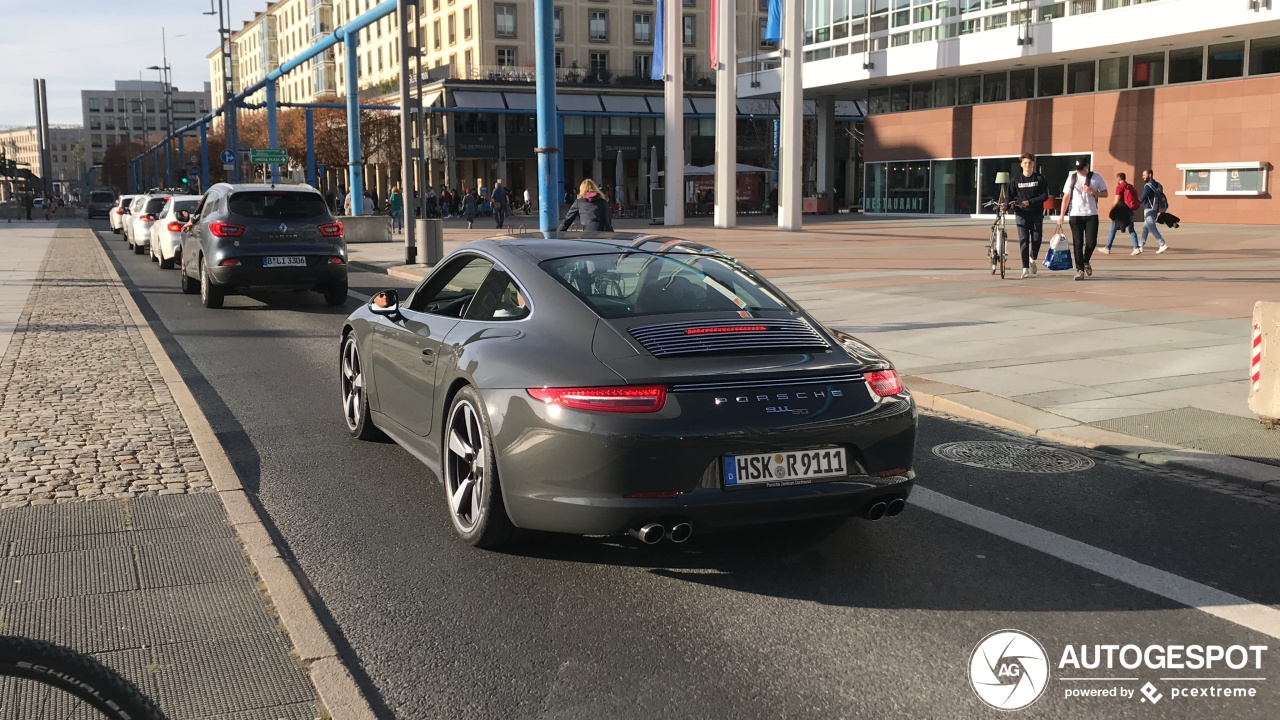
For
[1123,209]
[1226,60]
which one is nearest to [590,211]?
[1123,209]

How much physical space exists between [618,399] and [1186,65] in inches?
1524

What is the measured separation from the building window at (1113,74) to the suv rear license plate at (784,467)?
3957 centimetres

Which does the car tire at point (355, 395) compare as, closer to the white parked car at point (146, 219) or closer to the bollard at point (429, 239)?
the bollard at point (429, 239)

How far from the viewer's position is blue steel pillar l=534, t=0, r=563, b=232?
16.1 metres

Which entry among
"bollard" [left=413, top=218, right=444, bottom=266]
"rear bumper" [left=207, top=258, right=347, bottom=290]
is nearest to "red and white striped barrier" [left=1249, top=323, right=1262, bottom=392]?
"rear bumper" [left=207, top=258, right=347, bottom=290]

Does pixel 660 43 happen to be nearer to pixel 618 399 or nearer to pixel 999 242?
pixel 999 242

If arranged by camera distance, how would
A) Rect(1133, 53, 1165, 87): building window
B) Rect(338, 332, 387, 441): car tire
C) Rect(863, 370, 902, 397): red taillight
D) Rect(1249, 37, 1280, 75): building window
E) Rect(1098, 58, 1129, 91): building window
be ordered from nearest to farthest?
Rect(863, 370, 902, 397): red taillight < Rect(338, 332, 387, 441): car tire < Rect(1249, 37, 1280, 75): building window < Rect(1133, 53, 1165, 87): building window < Rect(1098, 58, 1129, 91): building window

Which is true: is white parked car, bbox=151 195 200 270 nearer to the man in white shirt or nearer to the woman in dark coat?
the woman in dark coat

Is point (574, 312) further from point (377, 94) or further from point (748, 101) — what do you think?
point (377, 94)

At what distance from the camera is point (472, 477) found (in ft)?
17.2

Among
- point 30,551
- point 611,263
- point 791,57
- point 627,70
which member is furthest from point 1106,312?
point 627,70

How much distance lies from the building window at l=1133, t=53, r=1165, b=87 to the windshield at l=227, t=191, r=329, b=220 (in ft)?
104

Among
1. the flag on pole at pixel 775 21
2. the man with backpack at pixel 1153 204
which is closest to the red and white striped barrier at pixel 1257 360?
the man with backpack at pixel 1153 204

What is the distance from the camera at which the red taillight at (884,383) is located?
16.3ft
